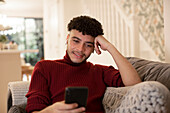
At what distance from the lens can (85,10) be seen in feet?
15.5

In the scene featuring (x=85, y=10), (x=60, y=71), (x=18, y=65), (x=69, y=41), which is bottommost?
(x=18, y=65)

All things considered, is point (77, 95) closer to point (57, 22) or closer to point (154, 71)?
point (154, 71)

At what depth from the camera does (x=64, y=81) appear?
4.37ft

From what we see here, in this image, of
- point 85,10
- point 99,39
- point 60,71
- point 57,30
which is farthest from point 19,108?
point 57,30

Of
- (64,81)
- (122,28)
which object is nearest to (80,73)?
(64,81)

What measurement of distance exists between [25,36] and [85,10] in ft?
23.2

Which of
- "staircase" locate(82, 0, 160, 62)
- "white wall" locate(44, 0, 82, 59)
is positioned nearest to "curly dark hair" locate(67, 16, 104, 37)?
"staircase" locate(82, 0, 160, 62)

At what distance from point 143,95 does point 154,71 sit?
19.7 inches

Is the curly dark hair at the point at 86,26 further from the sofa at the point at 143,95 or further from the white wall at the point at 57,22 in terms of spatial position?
the white wall at the point at 57,22

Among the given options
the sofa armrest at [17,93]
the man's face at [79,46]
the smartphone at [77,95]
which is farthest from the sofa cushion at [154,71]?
the sofa armrest at [17,93]

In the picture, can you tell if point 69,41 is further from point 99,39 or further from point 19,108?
point 19,108

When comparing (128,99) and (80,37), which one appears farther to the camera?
(80,37)

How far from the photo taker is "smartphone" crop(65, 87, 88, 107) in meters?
0.80

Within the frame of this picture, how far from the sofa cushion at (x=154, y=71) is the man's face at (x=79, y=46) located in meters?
0.34
